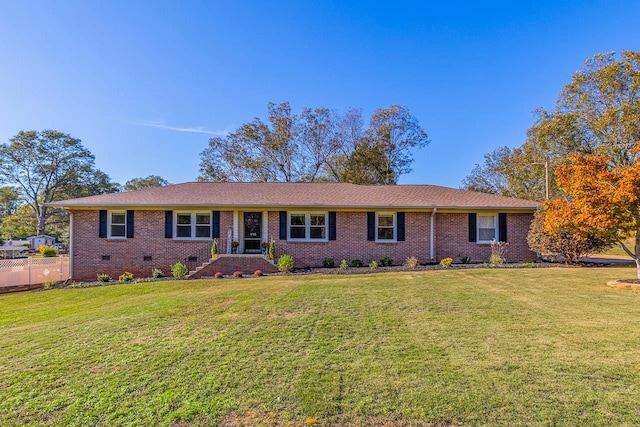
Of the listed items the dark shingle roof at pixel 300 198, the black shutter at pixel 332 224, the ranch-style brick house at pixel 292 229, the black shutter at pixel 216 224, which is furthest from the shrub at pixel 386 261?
the black shutter at pixel 216 224

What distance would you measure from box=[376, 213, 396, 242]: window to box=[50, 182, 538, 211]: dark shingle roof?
Result: 0.64 m

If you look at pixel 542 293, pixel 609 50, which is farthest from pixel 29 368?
pixel 609 50

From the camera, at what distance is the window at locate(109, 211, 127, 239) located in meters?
14.1

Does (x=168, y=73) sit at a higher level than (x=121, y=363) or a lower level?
higher

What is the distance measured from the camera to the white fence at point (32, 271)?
13.0 metres

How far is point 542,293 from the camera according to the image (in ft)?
25.0

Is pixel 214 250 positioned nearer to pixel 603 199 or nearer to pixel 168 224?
pixel 168 224

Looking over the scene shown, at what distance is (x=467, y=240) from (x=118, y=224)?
14751mm

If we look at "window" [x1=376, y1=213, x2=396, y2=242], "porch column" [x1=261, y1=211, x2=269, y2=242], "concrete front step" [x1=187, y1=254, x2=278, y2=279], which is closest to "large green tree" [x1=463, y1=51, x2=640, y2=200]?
"window" [x1=376, y1=213, x2=396, y2=242]

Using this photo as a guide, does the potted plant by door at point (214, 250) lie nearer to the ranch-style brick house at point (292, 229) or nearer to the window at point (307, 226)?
the ranch-style brick house at point (292, 229)

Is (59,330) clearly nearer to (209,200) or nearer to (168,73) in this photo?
(209,200)

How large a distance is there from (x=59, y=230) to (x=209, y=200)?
1897 inches

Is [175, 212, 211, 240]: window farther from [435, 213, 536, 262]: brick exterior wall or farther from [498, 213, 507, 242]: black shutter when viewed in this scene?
[498, 213, 507, 242]: black shutter

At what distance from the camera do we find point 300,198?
48.3 feet
